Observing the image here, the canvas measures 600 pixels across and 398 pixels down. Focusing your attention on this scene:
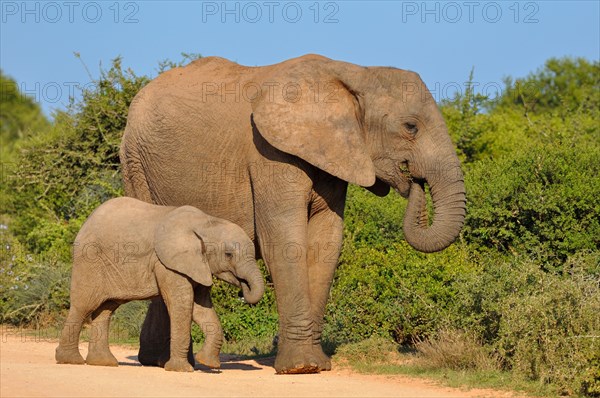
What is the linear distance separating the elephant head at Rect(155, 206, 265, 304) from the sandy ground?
916mm

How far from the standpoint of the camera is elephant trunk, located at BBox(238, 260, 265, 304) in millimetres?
11422

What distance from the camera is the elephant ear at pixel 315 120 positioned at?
1182 cm

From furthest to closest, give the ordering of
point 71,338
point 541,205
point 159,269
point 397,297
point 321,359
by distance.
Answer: point 541,205
point 397,297
point 321,359
point 71,338
point 159,269

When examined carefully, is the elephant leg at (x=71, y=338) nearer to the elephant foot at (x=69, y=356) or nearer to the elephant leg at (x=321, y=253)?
the elephant foot at (x=69, y=356)

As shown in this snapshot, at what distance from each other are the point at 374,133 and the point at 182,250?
2.25m

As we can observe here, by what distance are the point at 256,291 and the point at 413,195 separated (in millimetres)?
1816

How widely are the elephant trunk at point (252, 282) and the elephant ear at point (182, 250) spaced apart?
33 centimetres

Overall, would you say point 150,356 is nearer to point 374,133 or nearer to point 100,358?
point 100,358

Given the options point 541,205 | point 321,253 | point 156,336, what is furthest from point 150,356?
point 541,205

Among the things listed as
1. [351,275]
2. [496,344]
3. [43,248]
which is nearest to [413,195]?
[496,344]

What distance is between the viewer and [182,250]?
37.9 ft

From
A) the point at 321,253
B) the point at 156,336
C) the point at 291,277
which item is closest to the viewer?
the point at 291,277

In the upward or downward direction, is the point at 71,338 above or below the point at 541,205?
below

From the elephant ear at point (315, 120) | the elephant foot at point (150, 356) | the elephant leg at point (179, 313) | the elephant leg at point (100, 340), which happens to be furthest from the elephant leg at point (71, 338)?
the elephant ear at point (315, 120)
